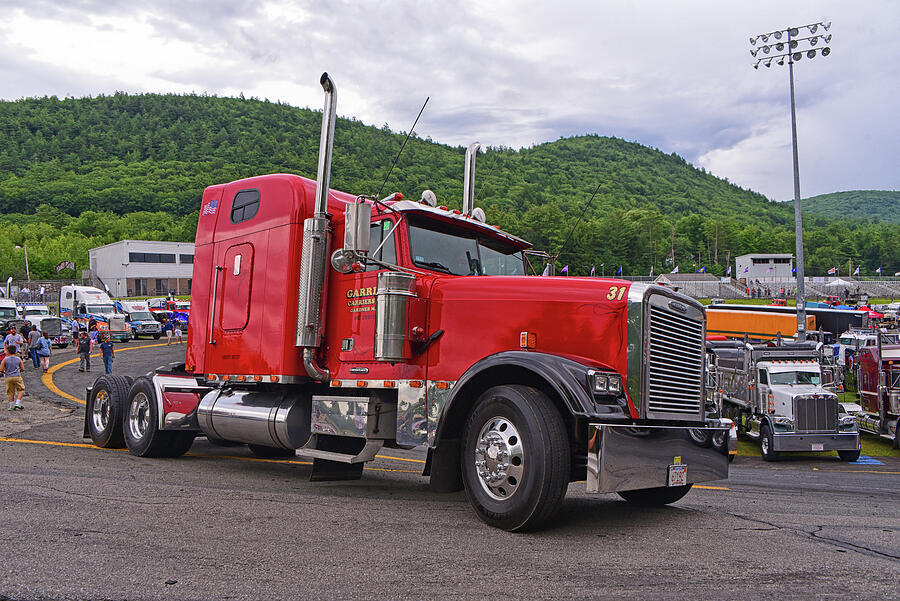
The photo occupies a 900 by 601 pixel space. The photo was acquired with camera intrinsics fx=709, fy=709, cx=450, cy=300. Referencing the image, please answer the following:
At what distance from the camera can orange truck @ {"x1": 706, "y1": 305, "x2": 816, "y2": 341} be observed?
120 ft

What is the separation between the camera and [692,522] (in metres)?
6.22

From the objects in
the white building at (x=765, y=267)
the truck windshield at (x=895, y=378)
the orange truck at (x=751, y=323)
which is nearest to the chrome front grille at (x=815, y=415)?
the truck windshield at (x=895, y=378)

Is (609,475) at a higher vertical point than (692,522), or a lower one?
higher

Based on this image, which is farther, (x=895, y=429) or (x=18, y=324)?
(x=18, y=324)

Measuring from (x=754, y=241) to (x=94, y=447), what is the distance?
174 metres

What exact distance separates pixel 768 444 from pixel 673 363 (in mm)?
12141

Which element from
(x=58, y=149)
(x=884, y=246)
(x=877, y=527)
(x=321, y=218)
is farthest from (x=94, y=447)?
(x=884, y=246)

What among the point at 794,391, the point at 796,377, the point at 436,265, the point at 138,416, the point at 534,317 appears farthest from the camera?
the point at 796,377

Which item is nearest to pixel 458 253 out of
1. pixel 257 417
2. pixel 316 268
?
pixel 316 268

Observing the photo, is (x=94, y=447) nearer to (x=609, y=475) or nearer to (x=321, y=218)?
(x=321, y=218)

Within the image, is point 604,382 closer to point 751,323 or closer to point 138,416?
point 138,416

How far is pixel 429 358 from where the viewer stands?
6.81m

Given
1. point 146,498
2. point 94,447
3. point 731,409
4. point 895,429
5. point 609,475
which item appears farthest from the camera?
point 731,409

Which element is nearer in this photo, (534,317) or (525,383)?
(525,383)
